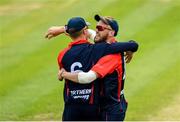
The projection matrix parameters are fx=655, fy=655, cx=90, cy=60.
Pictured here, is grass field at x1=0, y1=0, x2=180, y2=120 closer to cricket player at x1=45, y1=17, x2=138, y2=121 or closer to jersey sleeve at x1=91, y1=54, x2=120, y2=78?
cricket player at x1=45, y1=17, x2=138, y2=121

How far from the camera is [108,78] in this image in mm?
6965

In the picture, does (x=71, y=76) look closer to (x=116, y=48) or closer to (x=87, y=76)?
(x=87, y=76)

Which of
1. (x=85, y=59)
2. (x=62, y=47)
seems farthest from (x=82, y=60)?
(x=62, y=47)

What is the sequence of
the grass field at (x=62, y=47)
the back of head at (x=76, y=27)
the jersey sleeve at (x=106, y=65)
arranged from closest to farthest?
the jersey sleeve at (x=106, y=65) < the back of head at (x=76, y=27) < the grass field at (x=62, y=47)

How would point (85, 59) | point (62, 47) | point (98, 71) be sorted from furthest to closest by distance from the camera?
1. point (62, 47)
2. point (85, 59)
3. point (98, 71)

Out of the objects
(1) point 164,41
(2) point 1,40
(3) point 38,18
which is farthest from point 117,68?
(3) point 38,18

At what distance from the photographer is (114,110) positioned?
7070mm

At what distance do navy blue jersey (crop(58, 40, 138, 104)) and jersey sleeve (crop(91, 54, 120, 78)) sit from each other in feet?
0.18

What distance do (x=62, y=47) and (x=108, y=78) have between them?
7141mm

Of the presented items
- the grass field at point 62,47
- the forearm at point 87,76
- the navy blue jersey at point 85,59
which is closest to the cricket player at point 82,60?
the navy blue jersey at point 85,59

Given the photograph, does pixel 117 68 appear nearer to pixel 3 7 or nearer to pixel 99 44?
pixel 99 44

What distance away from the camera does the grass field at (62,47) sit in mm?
10688

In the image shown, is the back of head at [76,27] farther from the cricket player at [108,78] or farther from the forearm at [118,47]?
the forearm at [118,47]

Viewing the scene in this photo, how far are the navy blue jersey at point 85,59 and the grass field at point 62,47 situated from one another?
330cm
